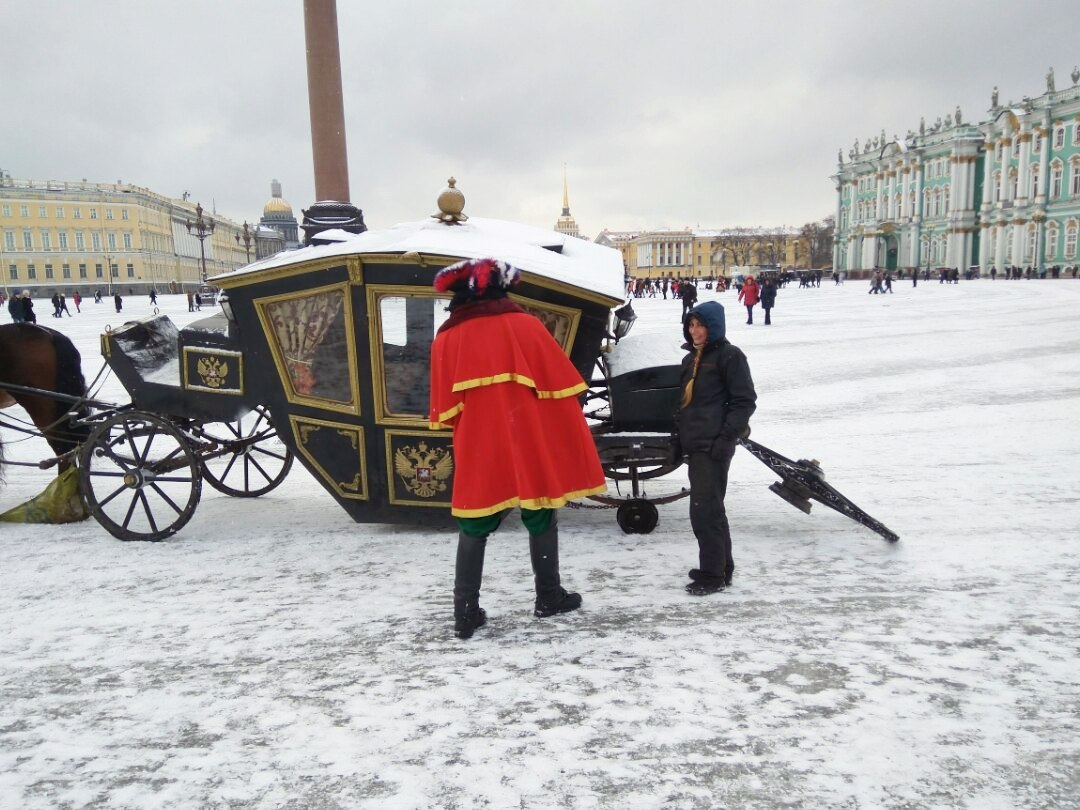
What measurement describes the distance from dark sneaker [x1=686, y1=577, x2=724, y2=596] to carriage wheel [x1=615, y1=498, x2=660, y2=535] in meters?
1.01

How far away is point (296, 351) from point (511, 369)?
2.02 m

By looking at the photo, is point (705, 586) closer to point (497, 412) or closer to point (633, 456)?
point (633, 456)

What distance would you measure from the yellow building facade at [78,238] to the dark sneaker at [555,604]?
272 feet

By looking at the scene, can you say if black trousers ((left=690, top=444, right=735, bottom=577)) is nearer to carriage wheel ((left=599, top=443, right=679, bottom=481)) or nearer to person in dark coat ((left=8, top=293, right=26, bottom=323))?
carriage wheel ((left=599, top=443, right=679, bottom=481))

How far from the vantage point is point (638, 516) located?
16.4 feet

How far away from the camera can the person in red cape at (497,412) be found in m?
3.34

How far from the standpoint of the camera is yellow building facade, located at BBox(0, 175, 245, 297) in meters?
80.9

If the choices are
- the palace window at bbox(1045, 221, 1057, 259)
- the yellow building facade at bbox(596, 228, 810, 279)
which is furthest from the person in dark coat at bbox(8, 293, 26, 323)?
the yellow building facade at bbox(596, 228, 810, 279)

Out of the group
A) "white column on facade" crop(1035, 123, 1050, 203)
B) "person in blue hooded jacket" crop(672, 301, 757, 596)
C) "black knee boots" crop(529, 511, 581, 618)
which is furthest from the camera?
"white column on facade" crop(1035, 123, 1050, 203)

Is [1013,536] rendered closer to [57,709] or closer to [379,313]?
[379,313]

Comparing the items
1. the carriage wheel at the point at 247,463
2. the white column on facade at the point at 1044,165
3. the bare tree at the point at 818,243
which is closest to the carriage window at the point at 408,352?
the carriage wheel at the point at 247,463

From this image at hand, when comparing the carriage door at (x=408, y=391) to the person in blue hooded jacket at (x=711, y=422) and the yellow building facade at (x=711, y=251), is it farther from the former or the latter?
the yellow building facade at (x=711, y=251)

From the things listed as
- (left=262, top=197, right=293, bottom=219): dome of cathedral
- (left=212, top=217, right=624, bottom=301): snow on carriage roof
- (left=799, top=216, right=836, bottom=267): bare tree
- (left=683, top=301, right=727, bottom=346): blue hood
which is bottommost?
(left=683, top=301, right=727, bottom=346): blue hood

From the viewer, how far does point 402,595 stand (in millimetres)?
4066
